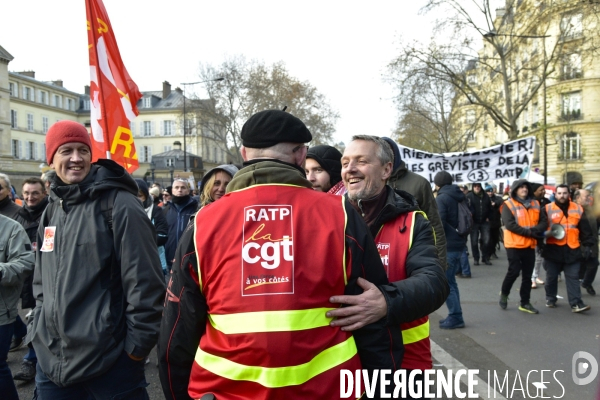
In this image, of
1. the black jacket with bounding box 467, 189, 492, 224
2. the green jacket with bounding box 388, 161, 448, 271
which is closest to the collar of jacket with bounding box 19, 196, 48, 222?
the green jacket with bounding box 388, 161, 448, 271

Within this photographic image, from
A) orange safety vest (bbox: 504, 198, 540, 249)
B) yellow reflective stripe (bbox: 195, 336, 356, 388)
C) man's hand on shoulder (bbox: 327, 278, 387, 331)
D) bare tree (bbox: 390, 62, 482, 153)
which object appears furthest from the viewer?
bare tree (bbox: 390, 62, 482, 153)

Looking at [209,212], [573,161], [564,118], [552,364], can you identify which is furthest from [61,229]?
[573,161]

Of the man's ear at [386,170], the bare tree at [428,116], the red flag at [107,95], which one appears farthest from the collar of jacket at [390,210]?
the bare tree at [428,116]

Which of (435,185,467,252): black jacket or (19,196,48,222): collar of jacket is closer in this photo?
(19,196,48,222): collar of jacket

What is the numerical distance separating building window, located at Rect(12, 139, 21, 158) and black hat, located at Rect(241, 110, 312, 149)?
68095 mm

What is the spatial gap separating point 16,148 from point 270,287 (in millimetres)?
68504

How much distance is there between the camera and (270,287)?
161 centimetres

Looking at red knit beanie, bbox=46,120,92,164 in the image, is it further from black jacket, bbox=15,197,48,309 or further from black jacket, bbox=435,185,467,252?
black jacket, bbox=435,185,467,252

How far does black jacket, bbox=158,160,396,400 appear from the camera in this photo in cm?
175

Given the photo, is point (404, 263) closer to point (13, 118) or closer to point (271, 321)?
point (271, 321)

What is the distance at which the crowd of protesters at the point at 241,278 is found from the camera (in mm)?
1624

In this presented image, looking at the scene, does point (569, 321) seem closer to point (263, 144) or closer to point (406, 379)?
point (406, 379)

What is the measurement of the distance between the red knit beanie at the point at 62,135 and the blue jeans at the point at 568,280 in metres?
6.65

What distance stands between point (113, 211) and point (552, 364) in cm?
452
